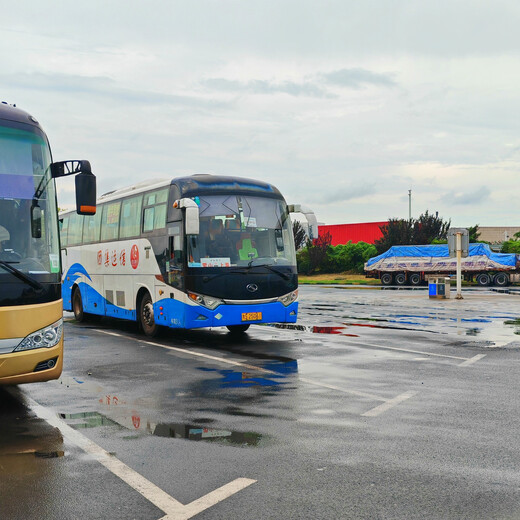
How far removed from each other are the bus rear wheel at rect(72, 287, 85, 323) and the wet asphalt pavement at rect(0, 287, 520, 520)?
21.7ft

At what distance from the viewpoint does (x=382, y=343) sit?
44.9ft

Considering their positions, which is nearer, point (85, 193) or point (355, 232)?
point (85, 193)

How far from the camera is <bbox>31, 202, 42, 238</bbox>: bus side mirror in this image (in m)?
7.66

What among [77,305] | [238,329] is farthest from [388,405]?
[77,305]

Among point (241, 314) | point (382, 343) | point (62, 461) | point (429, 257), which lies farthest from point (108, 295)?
point (429, 257)

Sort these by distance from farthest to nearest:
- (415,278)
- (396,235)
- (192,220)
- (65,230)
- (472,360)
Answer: (396,235) < (415,278) < (65,230) < (192,220) < (472,360)

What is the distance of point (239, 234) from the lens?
45.5ft

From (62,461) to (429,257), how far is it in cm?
4123

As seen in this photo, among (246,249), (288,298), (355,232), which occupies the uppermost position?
(355,232)

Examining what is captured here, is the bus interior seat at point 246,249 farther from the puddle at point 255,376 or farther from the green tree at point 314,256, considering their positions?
the green tree at point 314,256

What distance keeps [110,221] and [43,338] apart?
1022 centimetres

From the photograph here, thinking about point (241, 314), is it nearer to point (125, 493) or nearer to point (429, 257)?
point (125, 493)

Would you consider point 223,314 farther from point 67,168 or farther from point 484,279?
point 484,279

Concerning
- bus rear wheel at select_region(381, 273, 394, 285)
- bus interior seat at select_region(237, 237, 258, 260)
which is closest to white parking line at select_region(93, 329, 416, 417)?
bus interior seat at select_region(237, 237, 258, 260)
